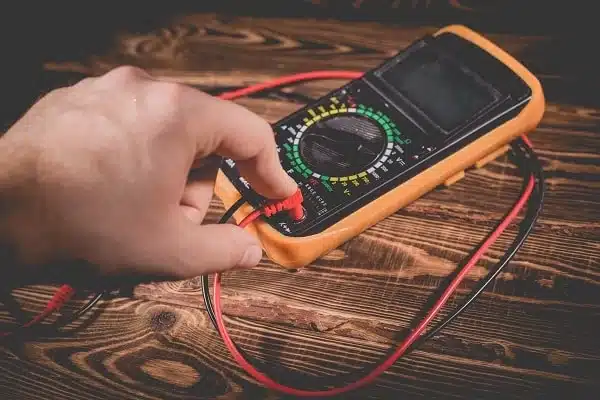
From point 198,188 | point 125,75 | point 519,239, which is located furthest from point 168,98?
point 519,239

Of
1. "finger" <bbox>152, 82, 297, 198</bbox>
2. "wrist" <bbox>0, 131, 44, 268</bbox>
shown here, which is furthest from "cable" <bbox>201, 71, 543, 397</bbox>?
"wrist" <bbox>0, 131, 44, 268</bbox>

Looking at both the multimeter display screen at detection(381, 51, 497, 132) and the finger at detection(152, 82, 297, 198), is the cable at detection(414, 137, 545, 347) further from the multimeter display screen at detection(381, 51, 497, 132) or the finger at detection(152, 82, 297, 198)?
the finger at detection(152, 82, 297, 198)

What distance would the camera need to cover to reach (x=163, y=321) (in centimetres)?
58

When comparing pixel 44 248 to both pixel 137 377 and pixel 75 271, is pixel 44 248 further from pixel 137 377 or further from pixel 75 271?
pixel 137 377

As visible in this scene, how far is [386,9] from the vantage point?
0.81 meters

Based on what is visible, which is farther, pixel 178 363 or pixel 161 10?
pixel 161 10

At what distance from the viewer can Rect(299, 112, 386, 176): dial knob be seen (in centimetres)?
61

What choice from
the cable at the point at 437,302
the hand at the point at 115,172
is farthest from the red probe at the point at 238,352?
the hand at the point at 115,172

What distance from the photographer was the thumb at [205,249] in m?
0.41

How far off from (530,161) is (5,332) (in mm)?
532

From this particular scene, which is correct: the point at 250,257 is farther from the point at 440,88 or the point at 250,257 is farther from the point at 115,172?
the point at 440,88

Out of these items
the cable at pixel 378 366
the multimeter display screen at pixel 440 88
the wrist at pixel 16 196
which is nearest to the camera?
the wrist at pixel 16 196

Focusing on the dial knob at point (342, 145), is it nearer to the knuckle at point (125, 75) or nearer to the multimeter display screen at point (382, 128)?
the multimeter display screen at point (382, 128)

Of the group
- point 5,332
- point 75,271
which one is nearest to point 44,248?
point 75,271
